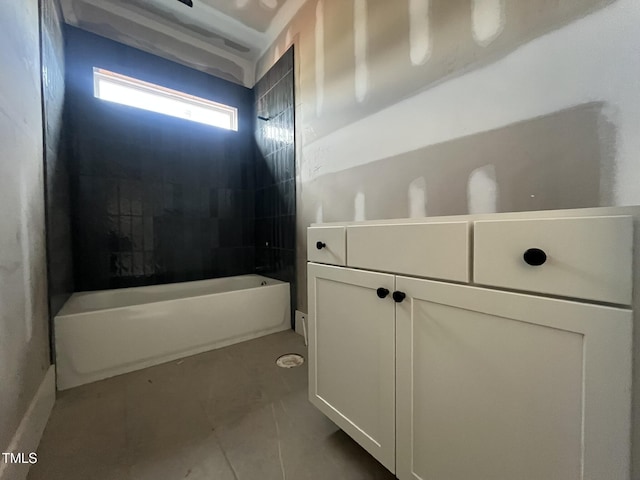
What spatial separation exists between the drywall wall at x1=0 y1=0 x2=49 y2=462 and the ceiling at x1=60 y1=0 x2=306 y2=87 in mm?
1045

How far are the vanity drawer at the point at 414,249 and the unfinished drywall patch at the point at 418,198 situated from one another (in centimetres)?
51

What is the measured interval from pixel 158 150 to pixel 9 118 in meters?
1.42

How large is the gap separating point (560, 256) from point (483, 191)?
24.5 inches

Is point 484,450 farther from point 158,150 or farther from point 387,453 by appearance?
point 158,150

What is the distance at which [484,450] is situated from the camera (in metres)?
Answer: 0.57

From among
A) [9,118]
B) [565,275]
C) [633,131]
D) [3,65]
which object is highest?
[3,65]

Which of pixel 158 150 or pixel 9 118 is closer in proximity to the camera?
pixel 9 118

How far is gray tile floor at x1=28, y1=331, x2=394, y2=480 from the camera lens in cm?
89

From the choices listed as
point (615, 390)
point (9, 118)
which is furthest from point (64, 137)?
point (615, 390)

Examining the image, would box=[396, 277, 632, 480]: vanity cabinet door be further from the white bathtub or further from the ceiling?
the ceiling

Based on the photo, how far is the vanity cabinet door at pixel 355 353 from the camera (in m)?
0.76

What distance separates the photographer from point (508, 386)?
530 millimetres

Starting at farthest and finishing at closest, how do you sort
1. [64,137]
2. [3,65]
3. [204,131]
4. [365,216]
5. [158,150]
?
[204,131], [158,150], [64,137], [365,216], [3,65]

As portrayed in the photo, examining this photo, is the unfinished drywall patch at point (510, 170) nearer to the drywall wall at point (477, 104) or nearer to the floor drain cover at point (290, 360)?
the drywall wall at point (477, 104)
